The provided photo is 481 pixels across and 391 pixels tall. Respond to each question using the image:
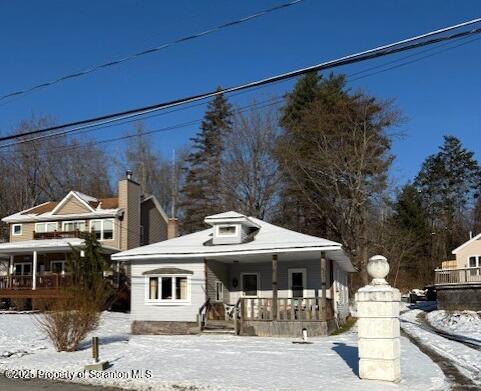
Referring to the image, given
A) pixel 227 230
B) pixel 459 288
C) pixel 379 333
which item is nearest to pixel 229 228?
pixel 227 230

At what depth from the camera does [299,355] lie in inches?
657

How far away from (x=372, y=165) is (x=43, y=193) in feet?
103

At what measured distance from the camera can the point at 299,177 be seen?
154 ft

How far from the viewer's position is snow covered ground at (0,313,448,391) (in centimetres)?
1224

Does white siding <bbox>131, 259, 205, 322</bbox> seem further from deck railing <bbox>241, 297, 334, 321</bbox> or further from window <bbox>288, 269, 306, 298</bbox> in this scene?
A: window <bbox>288, 269, 306, 298</bbox>

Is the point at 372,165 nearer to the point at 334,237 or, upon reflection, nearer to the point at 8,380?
the point at 334,237

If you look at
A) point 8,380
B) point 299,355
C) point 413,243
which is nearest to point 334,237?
point 413,243

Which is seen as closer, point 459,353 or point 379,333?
point 379,333

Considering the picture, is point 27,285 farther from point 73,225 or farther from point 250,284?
point 250,284

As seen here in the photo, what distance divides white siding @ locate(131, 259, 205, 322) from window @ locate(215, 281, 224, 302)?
1082 mm

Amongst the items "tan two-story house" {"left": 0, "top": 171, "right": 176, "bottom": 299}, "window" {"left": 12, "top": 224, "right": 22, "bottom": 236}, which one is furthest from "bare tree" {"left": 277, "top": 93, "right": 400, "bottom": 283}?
"window" {"left": 12, "top": 224, "right": 22, "bottom": 236}

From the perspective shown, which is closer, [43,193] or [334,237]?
[334,237]

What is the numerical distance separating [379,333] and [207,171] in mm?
42642

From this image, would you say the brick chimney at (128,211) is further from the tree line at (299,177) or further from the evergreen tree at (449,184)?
the evergreen tree at (449,184)
